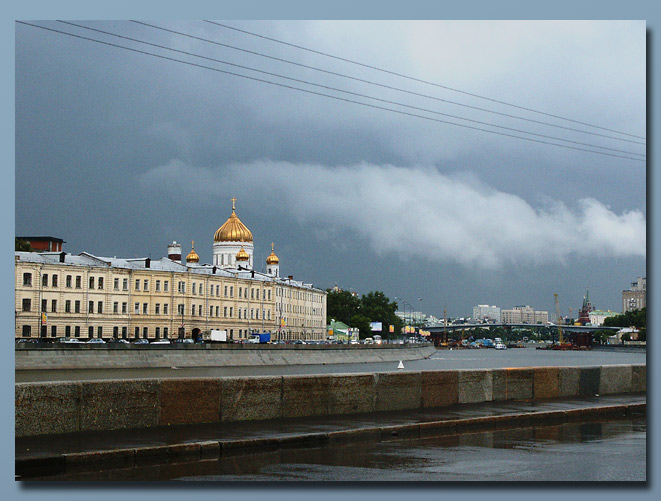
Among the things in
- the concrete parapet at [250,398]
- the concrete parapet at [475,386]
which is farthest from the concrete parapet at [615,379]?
the concrete parapet at [250,398]

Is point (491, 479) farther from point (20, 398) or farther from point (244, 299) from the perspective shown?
point (244, 299)

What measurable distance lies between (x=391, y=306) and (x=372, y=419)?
490ft

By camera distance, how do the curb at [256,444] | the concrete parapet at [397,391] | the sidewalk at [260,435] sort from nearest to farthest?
the curb at [256,444], the sidewalk at [260,435], the concrete parapet at [397,391]

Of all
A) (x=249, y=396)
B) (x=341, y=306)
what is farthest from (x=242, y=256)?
(x=249, y=396)

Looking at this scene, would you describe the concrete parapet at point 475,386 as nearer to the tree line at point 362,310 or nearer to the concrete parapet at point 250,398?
the concrete parapet at point 250,398

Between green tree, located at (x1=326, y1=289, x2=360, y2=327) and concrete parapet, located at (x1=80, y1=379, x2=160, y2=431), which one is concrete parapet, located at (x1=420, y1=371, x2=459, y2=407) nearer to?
concrete parapet, located at (x1=80, y1=379, x2=160, y2=431)

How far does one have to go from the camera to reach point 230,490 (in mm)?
7367

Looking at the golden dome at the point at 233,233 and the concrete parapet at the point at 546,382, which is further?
the golden dome at the point at 233,233

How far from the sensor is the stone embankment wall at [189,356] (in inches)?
2190

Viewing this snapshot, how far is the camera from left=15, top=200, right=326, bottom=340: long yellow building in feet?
229

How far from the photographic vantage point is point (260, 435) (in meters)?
10.7

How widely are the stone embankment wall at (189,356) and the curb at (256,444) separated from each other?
1681 inches

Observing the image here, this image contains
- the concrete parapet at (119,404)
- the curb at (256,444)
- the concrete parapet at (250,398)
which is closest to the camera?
the curb at (256,444)

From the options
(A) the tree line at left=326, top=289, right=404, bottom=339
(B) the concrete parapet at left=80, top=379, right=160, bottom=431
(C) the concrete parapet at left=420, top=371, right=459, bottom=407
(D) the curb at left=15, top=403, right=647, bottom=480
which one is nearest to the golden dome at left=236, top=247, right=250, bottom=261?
(A) the tree line at left=326, top=289, right=404, bottom=339
